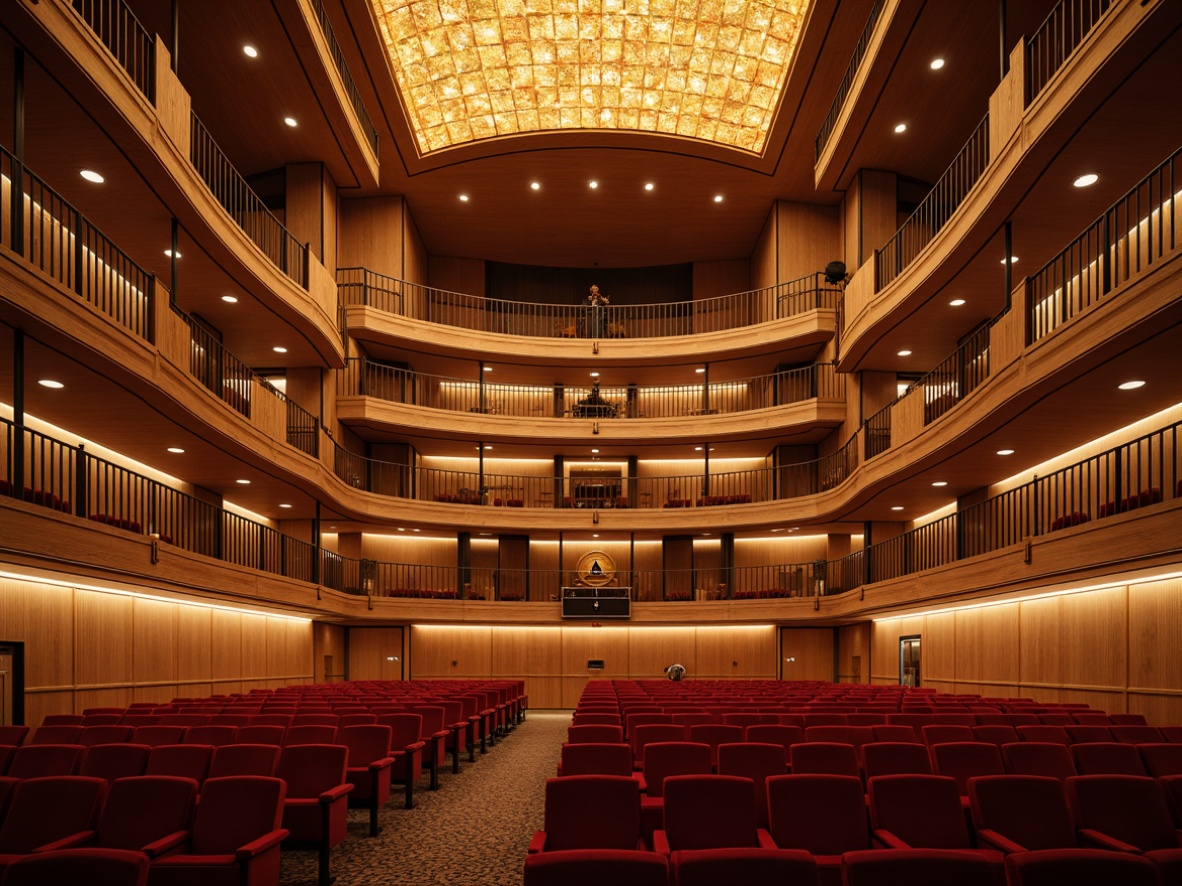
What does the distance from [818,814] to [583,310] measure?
31.2 m

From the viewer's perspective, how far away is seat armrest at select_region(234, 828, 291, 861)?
5.30 meters

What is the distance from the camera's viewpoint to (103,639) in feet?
50.6

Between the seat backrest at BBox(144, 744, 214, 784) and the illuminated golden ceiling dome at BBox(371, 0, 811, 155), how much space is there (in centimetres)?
2147

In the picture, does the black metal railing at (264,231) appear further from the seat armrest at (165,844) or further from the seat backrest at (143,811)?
the seat armrest at (165,844)

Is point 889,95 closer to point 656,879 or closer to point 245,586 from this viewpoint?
point 245,586

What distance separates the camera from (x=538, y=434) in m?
30.1

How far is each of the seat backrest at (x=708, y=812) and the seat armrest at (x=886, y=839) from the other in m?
0.70

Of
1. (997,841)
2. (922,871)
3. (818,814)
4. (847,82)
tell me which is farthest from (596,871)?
(847,82)

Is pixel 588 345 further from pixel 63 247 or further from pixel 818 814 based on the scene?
pixel 818 814

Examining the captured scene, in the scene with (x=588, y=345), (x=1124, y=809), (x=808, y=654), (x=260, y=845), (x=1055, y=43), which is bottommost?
(x=808, y=654)

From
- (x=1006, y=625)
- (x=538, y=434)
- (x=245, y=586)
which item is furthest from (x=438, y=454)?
(x=1006, y=625)

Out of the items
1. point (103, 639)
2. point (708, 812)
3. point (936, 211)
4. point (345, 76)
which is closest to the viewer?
point (708, 812)

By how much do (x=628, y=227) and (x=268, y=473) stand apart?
17.4m

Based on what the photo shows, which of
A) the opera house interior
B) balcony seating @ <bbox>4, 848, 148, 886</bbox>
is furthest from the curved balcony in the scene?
balcony seating @ <bbox>4, 848, 148, 886</bbox>
